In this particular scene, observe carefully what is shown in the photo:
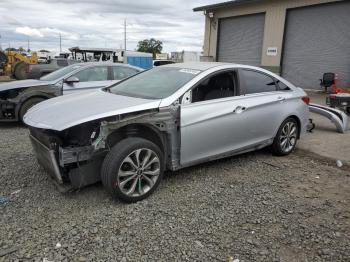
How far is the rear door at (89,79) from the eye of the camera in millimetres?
7878

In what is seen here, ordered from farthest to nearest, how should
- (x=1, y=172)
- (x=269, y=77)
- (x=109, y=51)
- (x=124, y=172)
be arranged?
(x=109, y=51) → (x=269, y=77) → (x=1, y=172) → (x=124, y=172)

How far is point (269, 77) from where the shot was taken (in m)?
5.49

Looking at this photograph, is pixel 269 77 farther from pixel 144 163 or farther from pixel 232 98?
pixel 144 163

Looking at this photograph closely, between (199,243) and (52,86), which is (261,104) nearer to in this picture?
(199,243)

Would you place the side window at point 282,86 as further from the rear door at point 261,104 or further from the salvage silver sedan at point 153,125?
the salvage silver sedan at point 153,125

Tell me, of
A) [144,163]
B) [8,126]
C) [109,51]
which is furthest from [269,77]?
[109,51]

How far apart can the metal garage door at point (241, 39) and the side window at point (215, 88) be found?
13.3 meters

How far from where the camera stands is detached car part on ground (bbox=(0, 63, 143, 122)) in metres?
7.43

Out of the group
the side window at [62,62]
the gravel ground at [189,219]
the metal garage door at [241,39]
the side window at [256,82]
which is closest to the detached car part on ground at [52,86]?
the gravel ground at [189,219]

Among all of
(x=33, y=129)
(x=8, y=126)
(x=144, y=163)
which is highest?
(x=33, y=129)

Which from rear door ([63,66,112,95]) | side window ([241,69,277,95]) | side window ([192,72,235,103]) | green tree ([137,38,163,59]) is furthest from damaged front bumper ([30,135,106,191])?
green tree ([137,38,163,59])

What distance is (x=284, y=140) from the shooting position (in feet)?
18.5

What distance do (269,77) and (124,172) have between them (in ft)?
9.97

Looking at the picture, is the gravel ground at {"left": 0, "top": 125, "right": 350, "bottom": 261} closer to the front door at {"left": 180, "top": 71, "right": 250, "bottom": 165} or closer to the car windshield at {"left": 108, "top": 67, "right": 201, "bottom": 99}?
the front door at {"left": 180, "top": 71, "right": 250, "bottom": 165}
